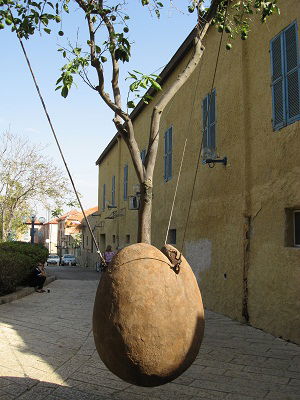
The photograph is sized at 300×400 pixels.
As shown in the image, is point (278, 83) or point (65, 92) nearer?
point (65, 92)

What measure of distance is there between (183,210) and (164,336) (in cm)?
799

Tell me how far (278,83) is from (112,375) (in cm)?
526

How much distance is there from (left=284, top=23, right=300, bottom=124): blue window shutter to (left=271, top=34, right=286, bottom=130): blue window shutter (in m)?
0.11

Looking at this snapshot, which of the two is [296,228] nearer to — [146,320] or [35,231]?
[146,320]

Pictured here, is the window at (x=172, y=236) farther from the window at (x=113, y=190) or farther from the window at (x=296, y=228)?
the window at (x=113, y=190)

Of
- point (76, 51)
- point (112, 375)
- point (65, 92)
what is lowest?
point (112, 375)

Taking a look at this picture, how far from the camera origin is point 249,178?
7785 millimetres

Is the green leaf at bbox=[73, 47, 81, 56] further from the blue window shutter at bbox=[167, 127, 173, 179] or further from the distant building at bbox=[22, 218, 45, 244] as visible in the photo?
the distant building at bbox=[22, 218, 45, 244]


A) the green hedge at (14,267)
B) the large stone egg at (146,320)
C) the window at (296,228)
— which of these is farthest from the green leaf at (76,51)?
the green hedge at (14,267)

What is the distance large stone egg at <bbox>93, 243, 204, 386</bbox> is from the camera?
2916mm

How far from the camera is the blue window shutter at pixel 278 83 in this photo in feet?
22.2

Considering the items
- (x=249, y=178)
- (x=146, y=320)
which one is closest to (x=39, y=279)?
(x=249, y=178)

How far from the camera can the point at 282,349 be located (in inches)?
228

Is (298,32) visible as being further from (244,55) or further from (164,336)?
(164,336)
